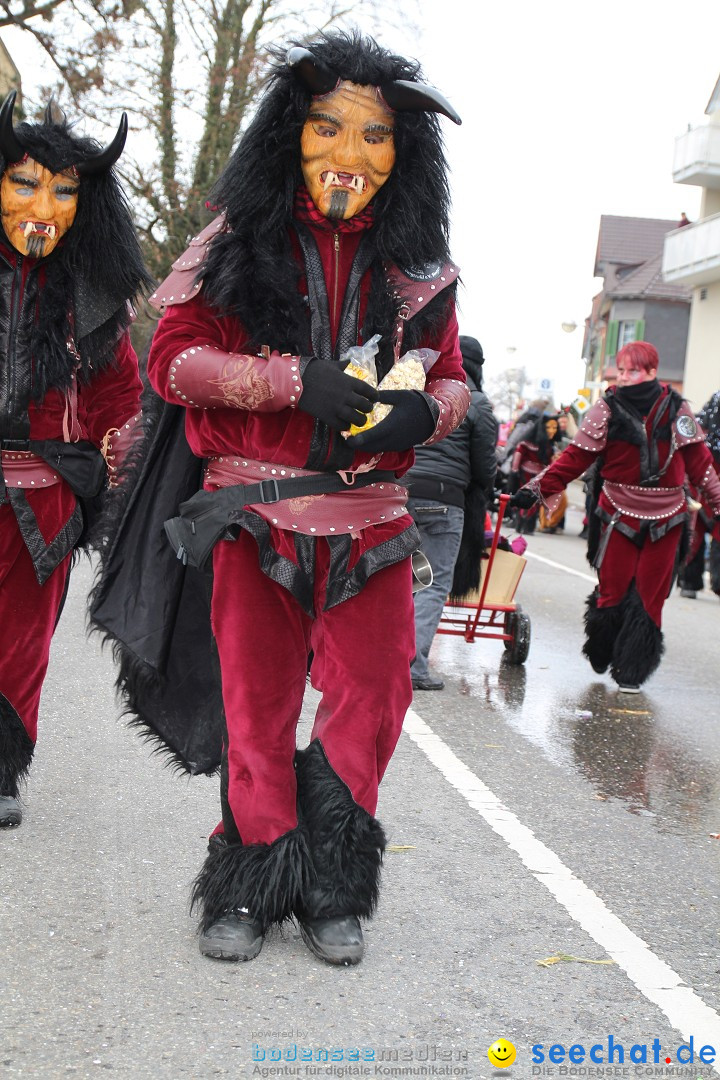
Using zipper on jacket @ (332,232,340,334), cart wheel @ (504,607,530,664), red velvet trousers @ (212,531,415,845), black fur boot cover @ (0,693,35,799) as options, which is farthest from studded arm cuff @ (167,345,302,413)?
cart wheel @ (504,607,530,664)

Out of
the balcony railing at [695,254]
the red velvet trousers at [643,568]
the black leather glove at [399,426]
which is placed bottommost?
the red velvet trousers at [643,568]

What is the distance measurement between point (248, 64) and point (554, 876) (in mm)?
20700

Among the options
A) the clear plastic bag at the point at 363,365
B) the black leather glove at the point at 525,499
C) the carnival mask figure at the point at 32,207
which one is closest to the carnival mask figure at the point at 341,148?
the clear plastic bag at the point at 363,365

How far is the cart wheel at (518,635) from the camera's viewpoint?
8.98 metres

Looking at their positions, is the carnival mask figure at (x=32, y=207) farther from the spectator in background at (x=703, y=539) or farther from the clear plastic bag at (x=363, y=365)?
the spectator in background at (x=703, y=539)

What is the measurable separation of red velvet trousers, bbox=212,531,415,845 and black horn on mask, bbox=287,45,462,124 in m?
1.13

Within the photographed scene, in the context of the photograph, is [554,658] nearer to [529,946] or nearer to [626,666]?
[626,666]

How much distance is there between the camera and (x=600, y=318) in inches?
2687

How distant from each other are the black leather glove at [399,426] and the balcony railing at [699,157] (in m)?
35.9

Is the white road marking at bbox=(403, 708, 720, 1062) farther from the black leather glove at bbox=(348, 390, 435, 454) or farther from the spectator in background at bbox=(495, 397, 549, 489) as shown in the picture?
the spectator in background at bbox=(495, 397, 549, 489)

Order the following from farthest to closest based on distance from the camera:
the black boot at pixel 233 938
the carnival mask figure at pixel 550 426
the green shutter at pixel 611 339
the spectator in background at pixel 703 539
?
1. the green shutter at pixel 611 339
2. the carnival mask figure at pixel 550 426
3. the spectator in background at pixel 703 539
4. the black boot at pixel 233 938

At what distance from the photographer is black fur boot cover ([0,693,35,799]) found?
4.54m

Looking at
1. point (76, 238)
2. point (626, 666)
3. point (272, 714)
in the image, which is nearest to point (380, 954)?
point (272, 714)

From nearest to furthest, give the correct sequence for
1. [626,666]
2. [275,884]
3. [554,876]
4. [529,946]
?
1. [275,884]
2. [529,946]
3. [554,876]
4. [626,666]
